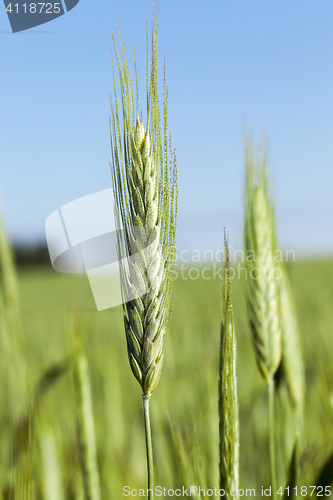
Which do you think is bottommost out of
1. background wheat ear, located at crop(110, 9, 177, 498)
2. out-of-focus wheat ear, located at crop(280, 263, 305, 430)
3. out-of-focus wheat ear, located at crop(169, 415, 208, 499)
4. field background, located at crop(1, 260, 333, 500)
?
field background, located at crop(1, 260, 333, 500)

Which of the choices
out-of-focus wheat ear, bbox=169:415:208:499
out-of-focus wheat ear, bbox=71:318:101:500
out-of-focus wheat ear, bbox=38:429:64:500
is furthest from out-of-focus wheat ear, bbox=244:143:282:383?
out-of-focus wheat ear, bbox=38:429:64:500

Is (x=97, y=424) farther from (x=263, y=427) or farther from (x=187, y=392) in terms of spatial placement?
(x=263, y=427)

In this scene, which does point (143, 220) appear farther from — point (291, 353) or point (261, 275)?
point (291, 353)

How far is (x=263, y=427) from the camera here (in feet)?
3.58

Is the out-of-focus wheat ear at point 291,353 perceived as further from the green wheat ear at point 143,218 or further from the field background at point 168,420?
the green wheat ear at point 143,218

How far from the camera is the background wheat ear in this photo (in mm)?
391

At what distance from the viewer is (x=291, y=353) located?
0.73m

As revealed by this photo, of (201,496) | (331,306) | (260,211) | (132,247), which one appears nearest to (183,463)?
(201,496)

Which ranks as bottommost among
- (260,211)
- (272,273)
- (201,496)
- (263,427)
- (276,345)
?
(263,427)

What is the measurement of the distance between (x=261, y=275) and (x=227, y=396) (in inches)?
11.4

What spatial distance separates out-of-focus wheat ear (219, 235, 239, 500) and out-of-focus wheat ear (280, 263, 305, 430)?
333mm

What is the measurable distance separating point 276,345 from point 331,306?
217cm

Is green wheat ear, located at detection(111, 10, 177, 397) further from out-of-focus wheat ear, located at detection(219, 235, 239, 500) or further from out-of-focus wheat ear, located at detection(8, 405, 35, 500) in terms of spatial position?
out-of-focus wheat ear, located at detection(8, 405, 35, 500)

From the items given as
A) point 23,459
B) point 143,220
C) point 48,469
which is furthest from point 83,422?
point 143,220
